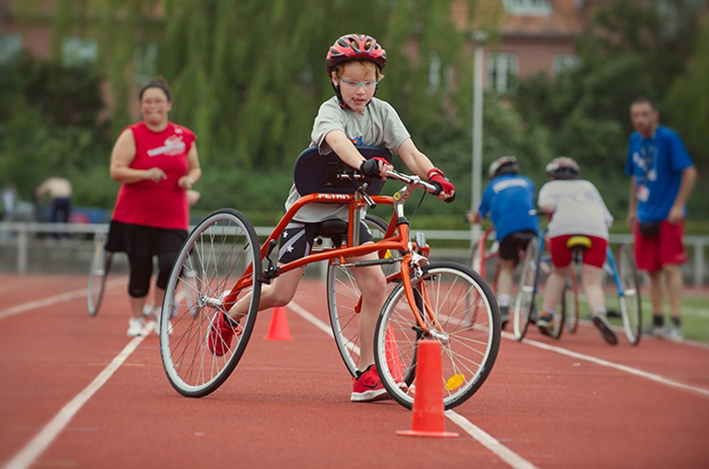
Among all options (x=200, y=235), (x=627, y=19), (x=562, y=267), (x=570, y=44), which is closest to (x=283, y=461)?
(x=200, y=235)

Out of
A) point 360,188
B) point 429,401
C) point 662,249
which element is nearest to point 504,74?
point 662,249

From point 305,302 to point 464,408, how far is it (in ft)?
33.9

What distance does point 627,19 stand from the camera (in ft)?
159

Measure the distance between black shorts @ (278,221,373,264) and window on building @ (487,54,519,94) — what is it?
39.7m

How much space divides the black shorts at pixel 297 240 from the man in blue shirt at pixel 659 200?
6516 millimetres

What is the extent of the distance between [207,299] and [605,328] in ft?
17.6

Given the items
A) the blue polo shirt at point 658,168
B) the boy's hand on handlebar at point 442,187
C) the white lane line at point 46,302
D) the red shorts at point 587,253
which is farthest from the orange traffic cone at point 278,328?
the boy's hand on handlebar at point 442,187

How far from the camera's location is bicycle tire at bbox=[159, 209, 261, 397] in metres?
6.41

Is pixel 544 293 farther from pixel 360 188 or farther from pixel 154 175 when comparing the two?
pixel 360 188

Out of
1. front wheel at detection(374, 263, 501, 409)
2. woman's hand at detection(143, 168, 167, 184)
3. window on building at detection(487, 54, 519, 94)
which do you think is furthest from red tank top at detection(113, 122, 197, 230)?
window on building at detection(487, 54, 519, 94)

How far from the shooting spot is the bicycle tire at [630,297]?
11258 mm

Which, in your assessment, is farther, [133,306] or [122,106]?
[122,106]

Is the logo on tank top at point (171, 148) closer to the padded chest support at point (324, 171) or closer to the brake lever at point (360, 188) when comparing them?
the padded chest support at point (324, 171)

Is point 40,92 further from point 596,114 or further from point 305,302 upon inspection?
point 305,302
